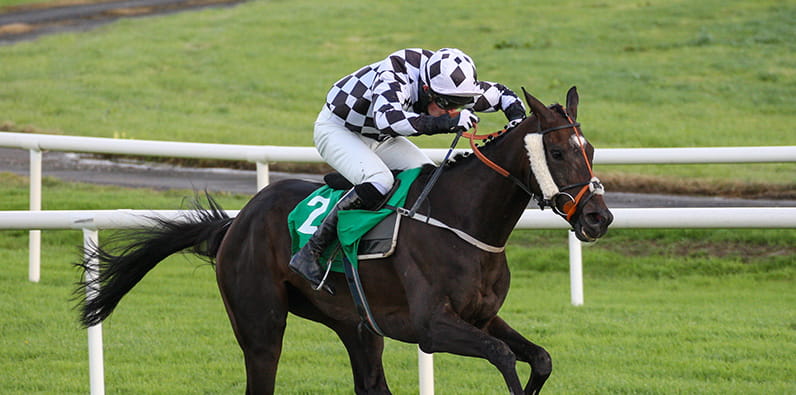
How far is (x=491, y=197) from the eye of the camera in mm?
4059

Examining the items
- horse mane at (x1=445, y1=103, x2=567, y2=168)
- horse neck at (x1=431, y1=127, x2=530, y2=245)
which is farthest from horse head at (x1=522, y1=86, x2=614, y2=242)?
horse mane at (x1=445, y1=103, x2=567, y2=168)

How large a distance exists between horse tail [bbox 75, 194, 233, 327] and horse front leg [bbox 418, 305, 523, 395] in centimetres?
146

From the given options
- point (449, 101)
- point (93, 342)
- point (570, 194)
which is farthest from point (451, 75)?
point (93, 342)

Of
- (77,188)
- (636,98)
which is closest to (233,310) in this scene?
(77,188)

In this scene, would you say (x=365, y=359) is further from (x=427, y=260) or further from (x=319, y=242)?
(x=427, y=260)

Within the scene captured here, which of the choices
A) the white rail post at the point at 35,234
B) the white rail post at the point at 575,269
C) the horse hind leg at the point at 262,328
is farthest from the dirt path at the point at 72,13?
the horse hind leg at the point at 262,328

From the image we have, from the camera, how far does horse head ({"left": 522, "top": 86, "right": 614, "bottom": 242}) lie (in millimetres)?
3662

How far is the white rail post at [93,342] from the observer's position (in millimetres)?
4695

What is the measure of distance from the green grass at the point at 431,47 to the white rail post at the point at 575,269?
6.25 meters

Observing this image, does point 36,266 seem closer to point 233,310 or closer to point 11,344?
point 11,344

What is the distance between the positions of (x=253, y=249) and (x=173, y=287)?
3.24 metres

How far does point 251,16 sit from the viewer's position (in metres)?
26.4

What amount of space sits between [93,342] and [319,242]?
4.23 feet

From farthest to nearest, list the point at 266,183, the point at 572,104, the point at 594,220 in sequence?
1. the point at 266,183
2. the point at 572,104
3. the point at 594,220
